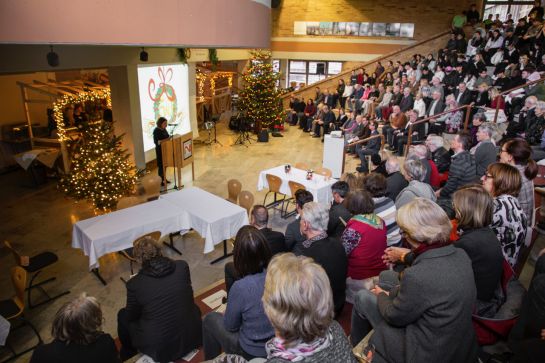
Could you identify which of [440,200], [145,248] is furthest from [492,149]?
[145,248]

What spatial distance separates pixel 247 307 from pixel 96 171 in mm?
4805

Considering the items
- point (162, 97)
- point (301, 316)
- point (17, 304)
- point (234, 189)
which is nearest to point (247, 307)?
point (301, 316)

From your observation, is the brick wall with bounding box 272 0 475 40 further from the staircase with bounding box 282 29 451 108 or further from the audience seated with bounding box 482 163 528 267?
the audience seated with bounding box 482 163 528 267

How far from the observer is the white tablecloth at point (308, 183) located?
6270 millimetres

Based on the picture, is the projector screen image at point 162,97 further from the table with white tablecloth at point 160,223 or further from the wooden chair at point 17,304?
the wooden chair at point 17,304

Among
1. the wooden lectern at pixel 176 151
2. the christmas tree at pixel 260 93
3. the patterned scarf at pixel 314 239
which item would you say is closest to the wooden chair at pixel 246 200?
the wooden lectern at pixel 176 151

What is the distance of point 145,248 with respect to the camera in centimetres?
300

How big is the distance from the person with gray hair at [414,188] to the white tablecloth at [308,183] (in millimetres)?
1874

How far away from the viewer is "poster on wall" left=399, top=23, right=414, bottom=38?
55.8 feet

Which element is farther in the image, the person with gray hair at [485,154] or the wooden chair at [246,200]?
the wooden chair at [246,200]

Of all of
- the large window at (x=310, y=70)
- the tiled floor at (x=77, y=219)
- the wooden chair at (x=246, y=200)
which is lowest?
the tiled floor at (x=77, y=219)

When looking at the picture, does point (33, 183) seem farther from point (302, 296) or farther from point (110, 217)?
point (302, 296)

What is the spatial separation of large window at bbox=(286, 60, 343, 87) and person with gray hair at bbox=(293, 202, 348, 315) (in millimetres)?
17248

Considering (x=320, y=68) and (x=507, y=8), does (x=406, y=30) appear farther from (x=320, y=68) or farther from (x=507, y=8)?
(x=320, y=68)
